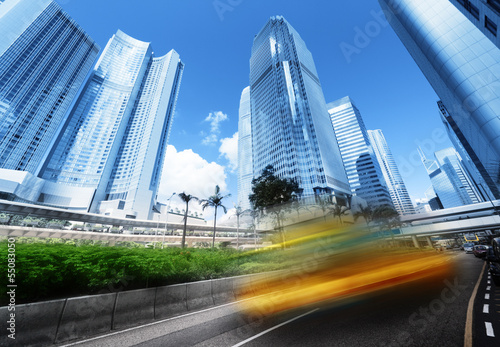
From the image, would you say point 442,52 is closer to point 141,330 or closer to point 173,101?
point 141,330

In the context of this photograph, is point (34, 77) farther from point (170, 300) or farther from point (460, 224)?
point (460, 224)

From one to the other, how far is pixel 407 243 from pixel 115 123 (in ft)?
608

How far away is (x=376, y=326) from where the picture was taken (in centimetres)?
533

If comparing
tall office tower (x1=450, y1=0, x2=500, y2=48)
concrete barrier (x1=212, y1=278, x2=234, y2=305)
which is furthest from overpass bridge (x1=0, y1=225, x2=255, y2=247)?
tall office tower (x1=450, y1=0, x2=500, y2=48)

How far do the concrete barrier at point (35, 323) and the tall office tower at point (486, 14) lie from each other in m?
31.0

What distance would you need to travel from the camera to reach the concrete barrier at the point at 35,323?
13.9 feet

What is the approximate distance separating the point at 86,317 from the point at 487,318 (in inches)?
473

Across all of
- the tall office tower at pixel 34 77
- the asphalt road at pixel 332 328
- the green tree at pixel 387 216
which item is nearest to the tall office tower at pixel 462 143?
the green tree at pixel 387 216

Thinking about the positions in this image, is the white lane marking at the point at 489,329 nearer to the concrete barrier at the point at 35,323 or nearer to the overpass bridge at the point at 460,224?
the concrete barrier at the point at 35,323

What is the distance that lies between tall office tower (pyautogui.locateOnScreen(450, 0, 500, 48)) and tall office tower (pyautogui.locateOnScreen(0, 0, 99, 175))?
468 ft

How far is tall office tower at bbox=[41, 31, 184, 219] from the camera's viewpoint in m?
115

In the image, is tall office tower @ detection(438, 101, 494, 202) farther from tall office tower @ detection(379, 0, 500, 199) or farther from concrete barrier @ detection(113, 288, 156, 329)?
concrete barrier @ detection(113, 288, 156, 329)

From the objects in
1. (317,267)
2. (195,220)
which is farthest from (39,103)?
(317,267)

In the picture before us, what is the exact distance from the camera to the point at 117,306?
5.98m
